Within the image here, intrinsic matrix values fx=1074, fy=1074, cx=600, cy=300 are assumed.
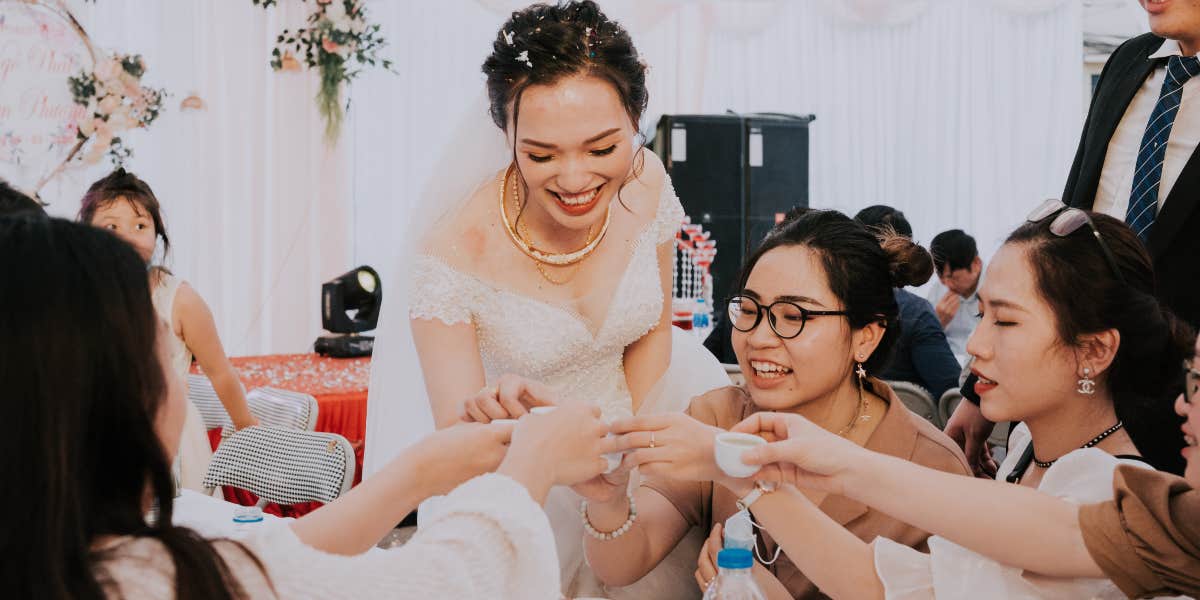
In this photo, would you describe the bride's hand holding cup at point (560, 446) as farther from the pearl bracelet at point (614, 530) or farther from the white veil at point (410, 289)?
the white veil at point (410, 289)

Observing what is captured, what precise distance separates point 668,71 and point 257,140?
9.34 ft

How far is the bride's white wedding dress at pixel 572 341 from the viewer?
2301 millimetres

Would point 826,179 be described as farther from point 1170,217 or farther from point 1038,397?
point 1038,397

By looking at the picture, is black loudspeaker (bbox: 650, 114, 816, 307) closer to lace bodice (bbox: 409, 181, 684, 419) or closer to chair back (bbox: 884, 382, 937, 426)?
chair back (bbox: 884, 382, 937, 426)

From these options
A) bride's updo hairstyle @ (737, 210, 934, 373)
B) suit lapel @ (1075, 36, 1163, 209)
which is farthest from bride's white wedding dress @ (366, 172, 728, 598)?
suit lapel @ (1075, 36, 1163, 209)

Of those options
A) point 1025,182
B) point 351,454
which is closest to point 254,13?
point 351,454

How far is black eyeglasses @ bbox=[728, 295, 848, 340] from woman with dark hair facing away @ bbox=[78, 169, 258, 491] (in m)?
2.41

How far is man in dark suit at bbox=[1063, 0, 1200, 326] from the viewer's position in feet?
7.38

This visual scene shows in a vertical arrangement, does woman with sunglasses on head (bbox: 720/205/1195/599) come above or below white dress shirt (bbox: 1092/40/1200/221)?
below

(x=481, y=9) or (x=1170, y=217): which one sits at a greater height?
(x=481, y=9)

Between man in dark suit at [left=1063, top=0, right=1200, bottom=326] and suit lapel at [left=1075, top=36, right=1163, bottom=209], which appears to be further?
suit lapel at [left=1075, top=36, right=1163, bottom=209]

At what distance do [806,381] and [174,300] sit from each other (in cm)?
274

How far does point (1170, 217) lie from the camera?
226 centimetres

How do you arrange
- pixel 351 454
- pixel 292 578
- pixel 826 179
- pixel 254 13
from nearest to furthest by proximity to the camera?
1. pixel 292 578
2. pixel 351 454
3. pixel 254 13
4. pixel 826 179
